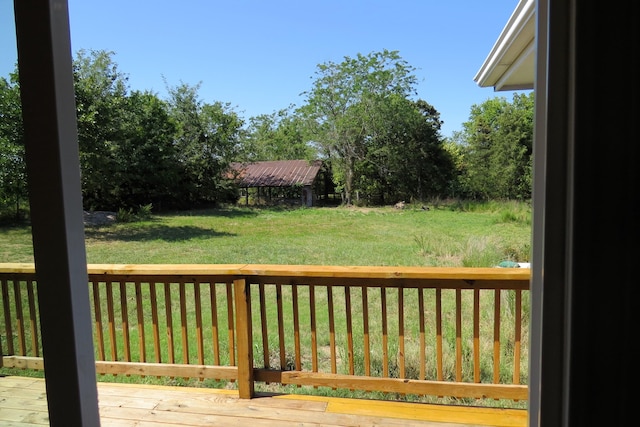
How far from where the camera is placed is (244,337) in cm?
203

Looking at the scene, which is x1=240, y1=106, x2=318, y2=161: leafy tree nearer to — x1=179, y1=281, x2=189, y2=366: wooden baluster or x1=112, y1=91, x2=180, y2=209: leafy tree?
x1=112, y1=91, x2=180, y2=209: leafy tree

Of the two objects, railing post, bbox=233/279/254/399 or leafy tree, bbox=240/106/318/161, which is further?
leafy tree, bbox=240/106/318/161

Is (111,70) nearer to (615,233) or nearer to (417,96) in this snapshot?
(417,96)

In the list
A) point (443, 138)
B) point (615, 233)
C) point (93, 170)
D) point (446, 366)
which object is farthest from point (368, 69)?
point (615, 233)

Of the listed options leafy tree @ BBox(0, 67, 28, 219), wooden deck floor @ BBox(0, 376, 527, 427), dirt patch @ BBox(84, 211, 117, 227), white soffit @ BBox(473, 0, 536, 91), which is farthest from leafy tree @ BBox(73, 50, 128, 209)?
leafy tree @ BBox(0, 67, 28, 219)

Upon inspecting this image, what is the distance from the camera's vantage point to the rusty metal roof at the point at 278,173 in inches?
651

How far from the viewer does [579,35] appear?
1.33 feet

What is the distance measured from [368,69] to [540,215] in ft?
53.0

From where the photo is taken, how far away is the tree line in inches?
496

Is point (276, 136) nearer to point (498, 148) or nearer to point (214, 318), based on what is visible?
point (498, 148)

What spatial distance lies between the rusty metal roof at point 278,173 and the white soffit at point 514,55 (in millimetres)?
13784

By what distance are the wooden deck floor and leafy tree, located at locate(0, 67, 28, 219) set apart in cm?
158

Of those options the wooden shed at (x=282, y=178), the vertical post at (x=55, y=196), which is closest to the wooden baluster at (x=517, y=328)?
the vertical post at (x=55, y=196)

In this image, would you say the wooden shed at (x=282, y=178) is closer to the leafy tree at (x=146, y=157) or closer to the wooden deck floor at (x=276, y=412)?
the leafy tree at (x=146, y=157)
